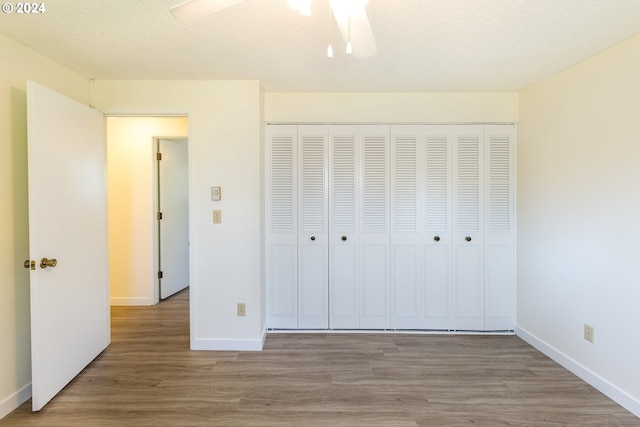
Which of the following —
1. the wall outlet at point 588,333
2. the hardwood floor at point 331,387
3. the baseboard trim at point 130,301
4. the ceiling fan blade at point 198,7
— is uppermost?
the ceiling fan blade at point 198,7

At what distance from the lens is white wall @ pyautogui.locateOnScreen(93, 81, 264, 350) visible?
2.79m

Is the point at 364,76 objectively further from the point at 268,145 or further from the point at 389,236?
the point at 389,236

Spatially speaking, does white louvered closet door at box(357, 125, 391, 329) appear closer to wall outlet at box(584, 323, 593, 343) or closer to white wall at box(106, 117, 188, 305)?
wall outlet at box(584, 323, 593, 343)

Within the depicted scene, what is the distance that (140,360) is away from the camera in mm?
2676

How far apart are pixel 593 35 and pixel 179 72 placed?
9.45 ft

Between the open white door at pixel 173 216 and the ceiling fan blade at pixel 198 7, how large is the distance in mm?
3231

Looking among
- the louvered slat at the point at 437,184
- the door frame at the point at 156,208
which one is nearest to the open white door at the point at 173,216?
the door frame at the point at 156,208

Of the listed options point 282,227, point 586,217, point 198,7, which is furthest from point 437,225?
point 198,7

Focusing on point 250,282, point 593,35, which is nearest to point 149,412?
point 250,282

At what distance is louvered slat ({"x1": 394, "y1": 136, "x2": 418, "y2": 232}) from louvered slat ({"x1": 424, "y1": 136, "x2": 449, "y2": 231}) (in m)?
0.12

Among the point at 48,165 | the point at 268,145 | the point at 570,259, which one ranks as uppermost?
the point at 268,145

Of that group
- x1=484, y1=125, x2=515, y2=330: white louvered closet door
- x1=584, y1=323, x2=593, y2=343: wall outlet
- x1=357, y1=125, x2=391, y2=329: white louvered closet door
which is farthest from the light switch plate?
x1=584, y1=323, x2=593, y2=343: wall outlet

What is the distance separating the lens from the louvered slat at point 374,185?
3.15 meters

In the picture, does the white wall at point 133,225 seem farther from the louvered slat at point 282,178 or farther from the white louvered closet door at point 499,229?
the white louvered closet door at point 499,229
